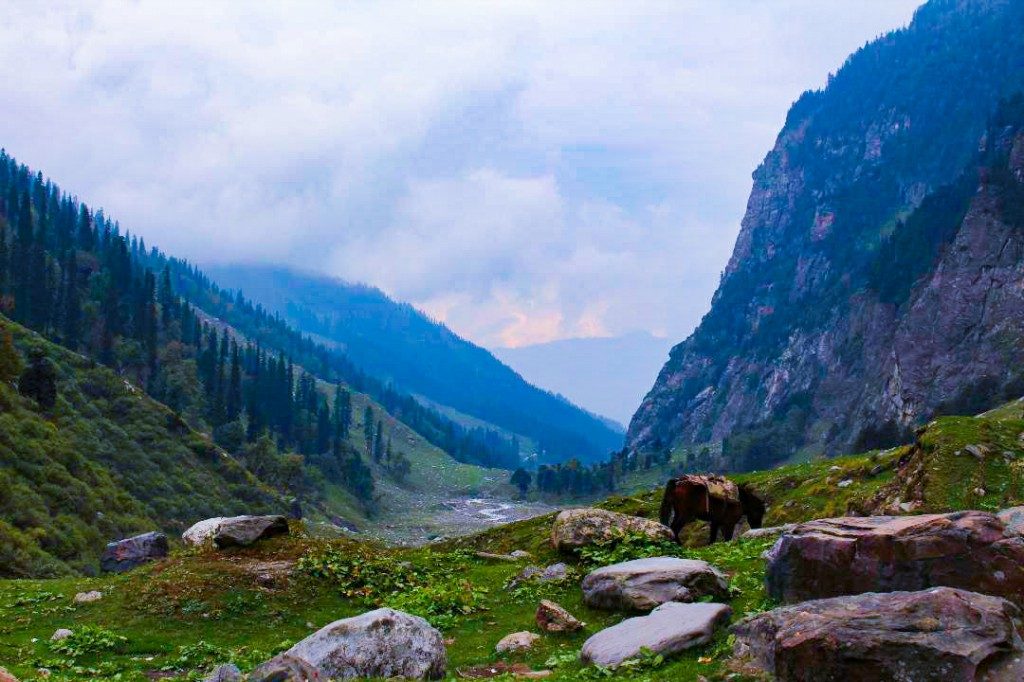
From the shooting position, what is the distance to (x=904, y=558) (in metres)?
15.8

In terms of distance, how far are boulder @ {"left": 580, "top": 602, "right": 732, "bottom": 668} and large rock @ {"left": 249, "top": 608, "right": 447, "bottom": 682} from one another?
12.2 feet

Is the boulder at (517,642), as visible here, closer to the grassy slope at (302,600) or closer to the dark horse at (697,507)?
the grassy slope at (302,600)

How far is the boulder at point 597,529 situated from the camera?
30.1 metres

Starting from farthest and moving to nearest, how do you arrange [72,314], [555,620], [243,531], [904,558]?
[72,314] < [243,531] < [555,620] < [904,558]

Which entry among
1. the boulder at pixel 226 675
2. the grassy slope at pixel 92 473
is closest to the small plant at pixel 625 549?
the boulder at pixel 226 675

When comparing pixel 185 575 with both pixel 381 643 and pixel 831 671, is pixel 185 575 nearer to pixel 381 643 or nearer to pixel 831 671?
pixel 381 643

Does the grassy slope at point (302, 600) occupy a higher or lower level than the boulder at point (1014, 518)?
lower

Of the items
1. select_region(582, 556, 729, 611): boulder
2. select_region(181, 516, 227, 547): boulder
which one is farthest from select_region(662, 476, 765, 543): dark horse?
select_region(181, 516, 227, 547): boulder

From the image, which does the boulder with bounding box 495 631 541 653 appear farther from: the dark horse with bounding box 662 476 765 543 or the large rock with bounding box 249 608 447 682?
the dark horse with bounding box 662 476 765 543

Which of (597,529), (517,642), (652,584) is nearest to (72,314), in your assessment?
(597,529)

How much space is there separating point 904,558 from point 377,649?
1179cm

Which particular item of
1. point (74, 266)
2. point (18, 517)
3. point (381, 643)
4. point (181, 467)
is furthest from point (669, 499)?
point (74, 266)

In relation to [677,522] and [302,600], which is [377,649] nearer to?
[302,600]

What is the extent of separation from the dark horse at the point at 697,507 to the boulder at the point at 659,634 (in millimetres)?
16509
